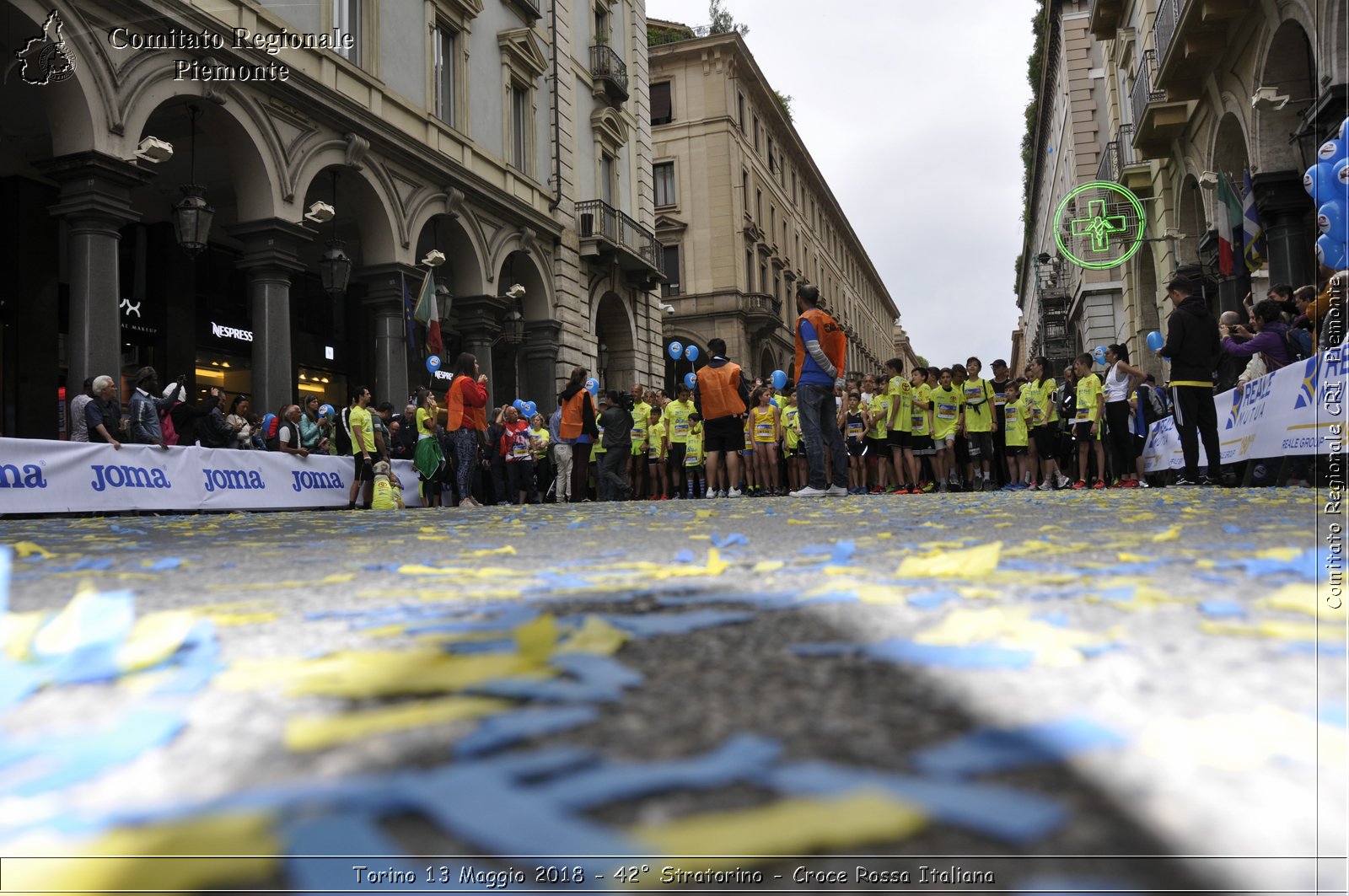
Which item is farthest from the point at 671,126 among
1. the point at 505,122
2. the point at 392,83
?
the point at 392,83

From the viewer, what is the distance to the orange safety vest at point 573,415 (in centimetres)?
1306

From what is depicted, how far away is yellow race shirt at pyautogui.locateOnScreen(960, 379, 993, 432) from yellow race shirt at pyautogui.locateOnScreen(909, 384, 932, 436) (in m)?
0.49

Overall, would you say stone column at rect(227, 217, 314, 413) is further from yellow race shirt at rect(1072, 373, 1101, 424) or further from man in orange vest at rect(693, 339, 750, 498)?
yellow race shirt at rect(1072, 373, 1101, 424)

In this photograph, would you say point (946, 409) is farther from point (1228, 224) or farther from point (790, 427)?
point (1228, 224)

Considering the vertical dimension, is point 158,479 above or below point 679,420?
below

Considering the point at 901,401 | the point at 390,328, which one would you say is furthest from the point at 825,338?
the point at 390,328

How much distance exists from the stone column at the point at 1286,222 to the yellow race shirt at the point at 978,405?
4.24m

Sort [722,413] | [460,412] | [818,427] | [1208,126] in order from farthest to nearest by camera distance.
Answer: [1208,126], [460,412], [722,413], [818,427]

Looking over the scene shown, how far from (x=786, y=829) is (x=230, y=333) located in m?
19.3

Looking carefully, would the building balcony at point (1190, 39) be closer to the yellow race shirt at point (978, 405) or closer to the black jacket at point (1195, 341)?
the yellow race shirt at point (978, 405)

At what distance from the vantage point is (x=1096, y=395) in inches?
461

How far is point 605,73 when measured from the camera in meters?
24.4

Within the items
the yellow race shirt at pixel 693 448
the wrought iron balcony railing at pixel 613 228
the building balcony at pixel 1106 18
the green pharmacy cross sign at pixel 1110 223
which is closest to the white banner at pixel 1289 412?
the yellow race shirt at pixel 693 448

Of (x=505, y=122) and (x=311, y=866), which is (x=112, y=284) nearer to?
(x=505, y=122)
